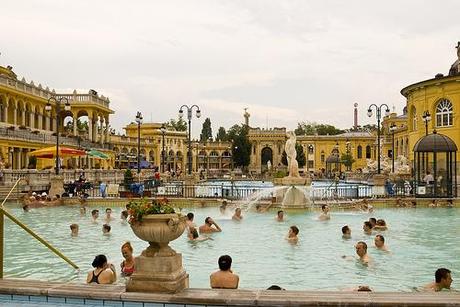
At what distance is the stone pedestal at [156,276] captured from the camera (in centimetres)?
742

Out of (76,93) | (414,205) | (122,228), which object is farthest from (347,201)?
(76,93)

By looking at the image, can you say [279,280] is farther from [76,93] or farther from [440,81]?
[76,93]

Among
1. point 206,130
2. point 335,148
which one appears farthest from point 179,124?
point 335,148

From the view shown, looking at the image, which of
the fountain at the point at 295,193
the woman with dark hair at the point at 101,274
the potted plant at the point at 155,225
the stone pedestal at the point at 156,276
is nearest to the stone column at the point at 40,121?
the fountain at the point at 295,193

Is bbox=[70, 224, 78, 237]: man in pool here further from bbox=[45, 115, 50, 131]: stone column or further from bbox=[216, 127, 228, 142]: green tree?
bbox=[216, 127, 228, 142]: green tree

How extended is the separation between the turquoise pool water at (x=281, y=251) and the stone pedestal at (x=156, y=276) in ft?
13.8

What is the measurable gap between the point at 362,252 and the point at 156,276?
6926 mm

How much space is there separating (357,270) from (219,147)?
112589 mm

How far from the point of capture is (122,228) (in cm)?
2086

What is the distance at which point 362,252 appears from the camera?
42.9 feet

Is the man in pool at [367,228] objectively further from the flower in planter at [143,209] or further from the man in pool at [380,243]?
the flower in planter at [143,209]

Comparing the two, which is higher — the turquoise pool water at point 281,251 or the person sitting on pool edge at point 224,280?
the person sitting on pool edge at point 224,280

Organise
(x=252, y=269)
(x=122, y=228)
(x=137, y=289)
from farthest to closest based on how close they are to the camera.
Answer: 1. (x=122, y=228)
2. (x=252, y=269)
3. (x=137, y=289)

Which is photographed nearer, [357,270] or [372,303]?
[372,303]
